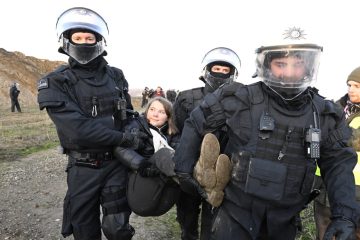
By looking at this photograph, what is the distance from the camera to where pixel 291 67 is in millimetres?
2287

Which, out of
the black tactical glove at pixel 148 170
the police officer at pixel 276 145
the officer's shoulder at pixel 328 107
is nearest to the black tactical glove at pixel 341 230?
the police officer at pixel 276 145

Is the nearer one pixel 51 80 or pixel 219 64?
pixel 51 80

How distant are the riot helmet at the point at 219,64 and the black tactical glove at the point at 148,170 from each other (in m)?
1.22

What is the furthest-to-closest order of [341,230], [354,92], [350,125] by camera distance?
[354,92] → [350,125] → [341,230]

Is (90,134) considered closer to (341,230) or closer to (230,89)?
(230,89)

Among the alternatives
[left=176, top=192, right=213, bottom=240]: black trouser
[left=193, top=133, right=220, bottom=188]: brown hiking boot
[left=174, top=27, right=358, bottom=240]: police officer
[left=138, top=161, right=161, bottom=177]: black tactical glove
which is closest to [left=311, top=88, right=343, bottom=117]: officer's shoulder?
[left=174, top=27, right=358, bottom=240]: police officer

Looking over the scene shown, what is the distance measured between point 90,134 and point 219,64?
159 centimetres

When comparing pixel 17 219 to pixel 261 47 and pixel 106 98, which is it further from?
pixel 261 47

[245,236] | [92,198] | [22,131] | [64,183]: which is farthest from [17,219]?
[22,131]

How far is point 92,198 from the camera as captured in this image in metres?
3.01

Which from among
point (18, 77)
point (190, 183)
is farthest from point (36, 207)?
point (18, 77)

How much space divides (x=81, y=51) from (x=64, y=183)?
4207mm

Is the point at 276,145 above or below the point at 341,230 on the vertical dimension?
above

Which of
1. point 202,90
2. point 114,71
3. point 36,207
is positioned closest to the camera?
point 114,71
